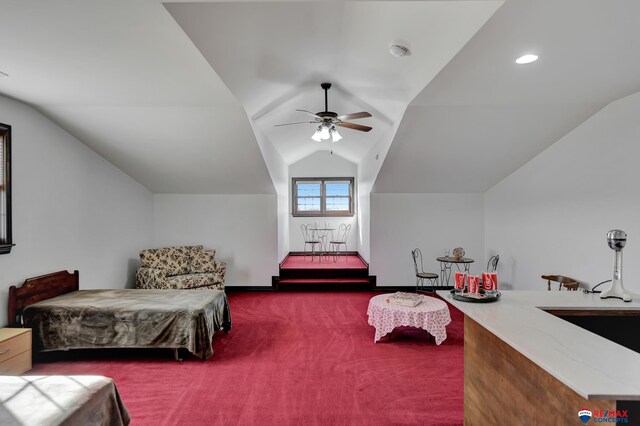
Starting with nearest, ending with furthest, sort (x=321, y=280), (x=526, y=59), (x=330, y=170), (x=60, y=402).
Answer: (x=60, y=402) → (x=526, y=59) → (x=321, y=280) → (x=330, y=170)

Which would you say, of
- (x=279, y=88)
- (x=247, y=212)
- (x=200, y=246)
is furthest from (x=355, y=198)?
(x=279, y=88)

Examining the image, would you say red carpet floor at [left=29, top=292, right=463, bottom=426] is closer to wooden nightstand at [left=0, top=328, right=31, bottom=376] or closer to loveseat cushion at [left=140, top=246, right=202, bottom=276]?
wooden nightstand at [left=0, top=328, right=31, bottom=376]

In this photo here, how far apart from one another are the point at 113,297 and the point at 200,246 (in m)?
2.56

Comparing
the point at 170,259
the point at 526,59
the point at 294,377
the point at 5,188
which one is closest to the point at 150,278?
the point at 170,259

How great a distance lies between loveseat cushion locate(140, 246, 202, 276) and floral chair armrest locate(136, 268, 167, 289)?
0.19 metres

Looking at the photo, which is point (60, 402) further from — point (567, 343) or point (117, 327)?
point (567, 343)

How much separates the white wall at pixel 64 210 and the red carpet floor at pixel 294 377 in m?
1.24

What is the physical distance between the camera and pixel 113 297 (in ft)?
13.2

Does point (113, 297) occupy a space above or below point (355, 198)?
below

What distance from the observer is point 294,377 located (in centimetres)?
322

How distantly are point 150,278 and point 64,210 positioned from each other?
1.70 m

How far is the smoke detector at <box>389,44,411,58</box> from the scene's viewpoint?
2.99m

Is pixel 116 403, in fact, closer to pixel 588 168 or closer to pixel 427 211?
pixel 588 168

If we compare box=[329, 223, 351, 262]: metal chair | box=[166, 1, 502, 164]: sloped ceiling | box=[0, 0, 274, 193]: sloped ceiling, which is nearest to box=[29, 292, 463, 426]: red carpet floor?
box=[0, 0, 274, 193]: sloped ceiling
